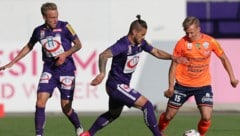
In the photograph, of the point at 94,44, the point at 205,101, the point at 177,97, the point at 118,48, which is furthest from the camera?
the point at 94,44

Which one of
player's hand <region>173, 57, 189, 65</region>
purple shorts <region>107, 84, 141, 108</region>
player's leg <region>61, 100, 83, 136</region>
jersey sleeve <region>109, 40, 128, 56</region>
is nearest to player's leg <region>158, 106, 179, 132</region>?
player's hand <region>173, 57, 189, 65</region>

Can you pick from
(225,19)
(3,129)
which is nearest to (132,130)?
(3,129)

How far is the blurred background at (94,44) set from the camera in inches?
808

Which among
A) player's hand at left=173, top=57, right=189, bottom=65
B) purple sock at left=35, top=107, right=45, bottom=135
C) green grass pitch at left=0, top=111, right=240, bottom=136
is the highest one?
player's hand at left=173, top=57, right=189, bottom=65

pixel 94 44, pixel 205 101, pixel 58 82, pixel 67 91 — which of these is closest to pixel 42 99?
pixel 58 82

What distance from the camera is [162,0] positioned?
21000 millimetres

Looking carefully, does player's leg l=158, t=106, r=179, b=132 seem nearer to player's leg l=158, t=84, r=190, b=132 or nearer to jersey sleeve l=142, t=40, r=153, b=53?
player's leg l=158, t=84, r=190, b=132

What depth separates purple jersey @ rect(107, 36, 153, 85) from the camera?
11680 millimetres

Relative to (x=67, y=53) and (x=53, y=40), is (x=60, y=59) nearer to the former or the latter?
(x=67, y=53)

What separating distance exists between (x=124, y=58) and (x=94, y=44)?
29.4 feet

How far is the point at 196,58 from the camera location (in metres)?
12.4

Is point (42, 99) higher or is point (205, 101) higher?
point (42, 99)

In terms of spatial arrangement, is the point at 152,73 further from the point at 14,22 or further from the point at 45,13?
the point at 45,13

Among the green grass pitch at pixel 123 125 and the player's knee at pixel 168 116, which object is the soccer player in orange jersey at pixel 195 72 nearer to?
the player's knee at pixel 168 116
